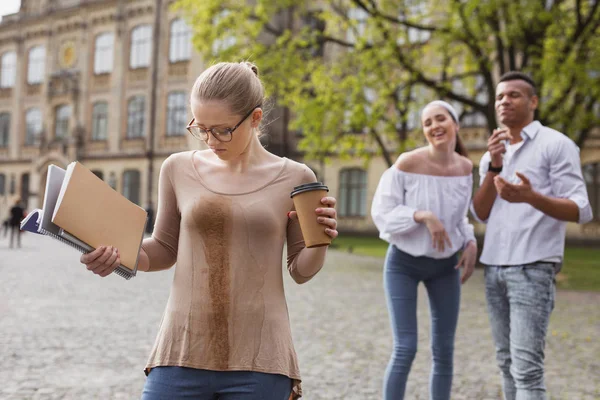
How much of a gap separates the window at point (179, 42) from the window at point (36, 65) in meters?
10.9

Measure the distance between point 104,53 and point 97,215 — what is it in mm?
41310

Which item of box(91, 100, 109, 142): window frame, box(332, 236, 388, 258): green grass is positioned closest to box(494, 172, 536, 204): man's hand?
box(332, 236, 388, 258): green grass

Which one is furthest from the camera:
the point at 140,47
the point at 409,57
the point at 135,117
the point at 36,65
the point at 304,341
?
the point at 36,65

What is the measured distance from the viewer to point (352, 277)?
1498cm

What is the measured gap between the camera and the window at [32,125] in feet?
143

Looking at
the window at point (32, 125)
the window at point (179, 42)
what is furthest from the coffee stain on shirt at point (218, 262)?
the window at point (32, 125)

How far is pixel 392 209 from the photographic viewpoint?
4.14m

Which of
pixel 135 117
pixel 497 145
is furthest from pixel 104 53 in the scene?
pixel 497 145

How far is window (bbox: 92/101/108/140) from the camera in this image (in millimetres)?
40531

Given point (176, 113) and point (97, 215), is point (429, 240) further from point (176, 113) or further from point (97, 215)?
point (176, 113)

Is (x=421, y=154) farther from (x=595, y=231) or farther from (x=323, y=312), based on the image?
(x=595, y=231)

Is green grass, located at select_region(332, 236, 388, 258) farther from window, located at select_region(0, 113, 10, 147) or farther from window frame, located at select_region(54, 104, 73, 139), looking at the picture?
window, located at select_region(0, 113, 10, 147)

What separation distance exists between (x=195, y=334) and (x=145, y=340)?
214 inches

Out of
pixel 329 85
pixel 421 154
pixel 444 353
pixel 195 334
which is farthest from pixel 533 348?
pixel 329 85
